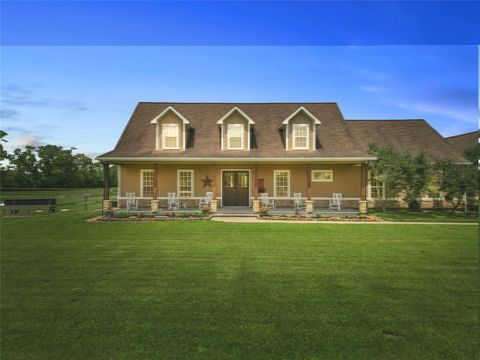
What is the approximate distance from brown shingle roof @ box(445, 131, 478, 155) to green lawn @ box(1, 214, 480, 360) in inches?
605

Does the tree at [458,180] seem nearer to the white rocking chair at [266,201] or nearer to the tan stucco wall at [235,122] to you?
the white rocking chair at [266,201]

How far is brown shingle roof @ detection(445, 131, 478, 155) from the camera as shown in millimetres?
20591

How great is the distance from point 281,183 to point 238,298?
1365 centimetres

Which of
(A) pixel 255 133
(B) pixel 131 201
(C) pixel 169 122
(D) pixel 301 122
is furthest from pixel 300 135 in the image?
(B) pixel 131 201

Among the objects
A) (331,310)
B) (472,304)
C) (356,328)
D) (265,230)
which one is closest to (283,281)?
(331,310)

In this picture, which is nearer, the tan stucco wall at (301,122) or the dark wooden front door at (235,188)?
the tan stucco wall at (301,122)

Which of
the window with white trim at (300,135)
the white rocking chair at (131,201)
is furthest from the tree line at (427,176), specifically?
the white rocking chair at (131,201)

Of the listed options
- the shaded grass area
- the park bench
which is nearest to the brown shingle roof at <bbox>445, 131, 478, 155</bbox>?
the shaded grass area

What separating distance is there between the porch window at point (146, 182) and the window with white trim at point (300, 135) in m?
9.44

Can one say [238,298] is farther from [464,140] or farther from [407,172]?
[464,140]

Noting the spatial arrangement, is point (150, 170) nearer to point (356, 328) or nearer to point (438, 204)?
point (356, 328)

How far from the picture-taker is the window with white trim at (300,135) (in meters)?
17.4

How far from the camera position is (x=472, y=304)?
475 centimetres

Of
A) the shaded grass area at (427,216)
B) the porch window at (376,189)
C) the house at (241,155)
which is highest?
the house at (241,155)
